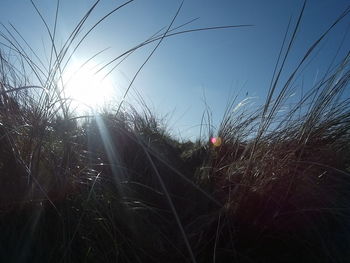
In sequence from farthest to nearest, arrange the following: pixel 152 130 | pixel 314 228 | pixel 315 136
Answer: pixel 152 130 < pixel 315 136 < pixel 314 228

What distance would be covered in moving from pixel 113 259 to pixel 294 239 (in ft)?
1.94

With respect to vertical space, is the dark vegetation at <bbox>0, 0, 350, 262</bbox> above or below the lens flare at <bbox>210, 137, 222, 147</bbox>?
below

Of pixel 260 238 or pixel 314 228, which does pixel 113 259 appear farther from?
pixel 314 228

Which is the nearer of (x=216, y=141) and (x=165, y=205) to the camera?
(x=165, y=205)

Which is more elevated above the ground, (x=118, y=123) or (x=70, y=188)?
(x=118, y=123)

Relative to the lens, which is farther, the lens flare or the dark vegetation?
the lens flare

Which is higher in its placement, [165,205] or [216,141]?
[216,141]

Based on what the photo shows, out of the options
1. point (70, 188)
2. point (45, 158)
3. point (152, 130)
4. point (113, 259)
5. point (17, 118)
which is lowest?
point (113, 259)

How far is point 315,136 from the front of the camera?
1575mm

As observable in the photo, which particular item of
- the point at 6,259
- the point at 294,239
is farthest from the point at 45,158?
the point at 294,239

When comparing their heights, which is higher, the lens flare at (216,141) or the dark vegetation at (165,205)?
the lens flare at (216,141)

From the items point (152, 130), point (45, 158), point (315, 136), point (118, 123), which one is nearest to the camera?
point (45, 158)

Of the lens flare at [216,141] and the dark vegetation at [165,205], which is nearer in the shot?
the dark vegetation at [165,205]

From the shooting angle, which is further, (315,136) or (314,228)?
(315,136)
